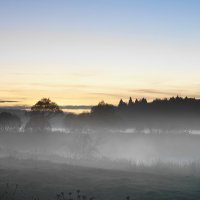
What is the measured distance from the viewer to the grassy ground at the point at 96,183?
3512 centimetres

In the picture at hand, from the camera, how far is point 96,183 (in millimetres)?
40469

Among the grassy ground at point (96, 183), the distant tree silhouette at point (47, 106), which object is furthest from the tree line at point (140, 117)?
the grassy ground at point (96, 183)

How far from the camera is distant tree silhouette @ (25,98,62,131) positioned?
4764 inches

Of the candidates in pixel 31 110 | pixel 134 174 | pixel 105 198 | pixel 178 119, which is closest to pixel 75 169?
pixel 134 174

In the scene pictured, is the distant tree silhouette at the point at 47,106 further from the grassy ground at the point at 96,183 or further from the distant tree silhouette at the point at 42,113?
the grassy ground at the point at 96,183

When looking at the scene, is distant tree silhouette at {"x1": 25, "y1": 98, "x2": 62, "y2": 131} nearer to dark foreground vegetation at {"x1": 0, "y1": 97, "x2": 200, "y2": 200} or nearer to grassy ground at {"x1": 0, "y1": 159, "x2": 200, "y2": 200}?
dark foreground vegetation at {"x1": 0, "y1": 97, "x2": 200, "y2": 200}

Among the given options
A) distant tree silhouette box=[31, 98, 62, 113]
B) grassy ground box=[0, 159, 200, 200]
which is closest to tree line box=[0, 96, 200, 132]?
distant tree silhouette box=[31, 98, 62, 113]

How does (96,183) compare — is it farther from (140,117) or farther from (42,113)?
(140,117)

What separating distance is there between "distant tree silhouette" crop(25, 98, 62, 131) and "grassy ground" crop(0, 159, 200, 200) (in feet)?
228

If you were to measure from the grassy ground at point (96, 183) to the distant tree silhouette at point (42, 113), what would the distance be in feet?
228

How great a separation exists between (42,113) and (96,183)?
8717 cm

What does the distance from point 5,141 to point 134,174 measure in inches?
2763

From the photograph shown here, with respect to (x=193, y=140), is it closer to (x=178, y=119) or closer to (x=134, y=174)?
(x=178, y=119)

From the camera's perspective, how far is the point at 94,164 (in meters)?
62.9
